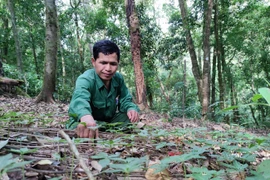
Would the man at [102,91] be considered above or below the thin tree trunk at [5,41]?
below

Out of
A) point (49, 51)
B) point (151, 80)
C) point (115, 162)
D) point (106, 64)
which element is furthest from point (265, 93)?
point (151, 80)

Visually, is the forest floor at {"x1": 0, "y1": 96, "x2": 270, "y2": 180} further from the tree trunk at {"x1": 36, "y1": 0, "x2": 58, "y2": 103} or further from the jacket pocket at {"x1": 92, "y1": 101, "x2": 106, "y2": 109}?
the tree trunk at {"x1": 36, "y1": 0, "x2": 58, "y2": 103}

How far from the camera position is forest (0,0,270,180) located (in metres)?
1.45

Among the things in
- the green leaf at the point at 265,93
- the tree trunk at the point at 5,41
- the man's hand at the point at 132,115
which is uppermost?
the tree trunk at the point at 5,41

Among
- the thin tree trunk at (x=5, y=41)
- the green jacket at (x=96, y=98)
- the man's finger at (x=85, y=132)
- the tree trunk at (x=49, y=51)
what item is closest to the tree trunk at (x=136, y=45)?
the tree trunk at (x=49, y=51)

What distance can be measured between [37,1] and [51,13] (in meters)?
5.18

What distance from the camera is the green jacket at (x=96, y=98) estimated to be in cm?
199

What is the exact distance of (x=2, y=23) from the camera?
50.6 feet

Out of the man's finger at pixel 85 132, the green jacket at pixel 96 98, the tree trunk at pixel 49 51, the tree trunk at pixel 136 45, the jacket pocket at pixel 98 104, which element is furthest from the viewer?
the tree trunk at pixel 49 51

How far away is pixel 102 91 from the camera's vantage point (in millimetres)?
2457

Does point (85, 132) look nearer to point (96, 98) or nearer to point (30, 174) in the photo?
point (30, 174)

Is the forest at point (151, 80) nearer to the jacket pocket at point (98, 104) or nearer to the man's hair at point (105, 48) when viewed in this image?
the jacket pocket at point (98, 104)

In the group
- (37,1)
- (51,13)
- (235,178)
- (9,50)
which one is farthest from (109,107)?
(9,50)

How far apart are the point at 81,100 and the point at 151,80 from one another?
12.2 m
